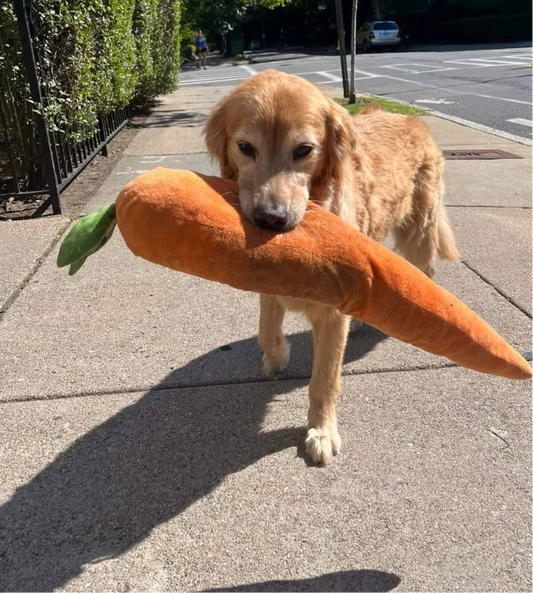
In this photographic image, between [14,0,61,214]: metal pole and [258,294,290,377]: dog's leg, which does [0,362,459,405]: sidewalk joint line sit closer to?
[258,294,290,377]: dog's leg

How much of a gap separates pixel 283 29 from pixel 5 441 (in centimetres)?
6533

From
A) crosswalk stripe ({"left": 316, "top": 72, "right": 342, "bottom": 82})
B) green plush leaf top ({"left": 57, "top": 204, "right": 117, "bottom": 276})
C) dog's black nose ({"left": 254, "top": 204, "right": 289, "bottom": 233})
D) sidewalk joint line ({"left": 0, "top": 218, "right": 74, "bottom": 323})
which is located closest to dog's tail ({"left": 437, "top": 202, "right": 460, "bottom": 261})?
dog's black nose ({"left": 254, "top": 204, "right": 289, "bottom": 233})

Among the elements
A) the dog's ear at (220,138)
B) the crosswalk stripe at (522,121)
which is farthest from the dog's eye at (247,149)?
the crosswalk stripe at (522,121)

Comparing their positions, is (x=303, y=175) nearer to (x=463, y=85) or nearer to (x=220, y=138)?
(x=220, y=138)

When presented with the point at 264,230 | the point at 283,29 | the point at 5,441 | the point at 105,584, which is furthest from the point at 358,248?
the point at 283,29

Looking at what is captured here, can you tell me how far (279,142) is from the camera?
243 centimetres

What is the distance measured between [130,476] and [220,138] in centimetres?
167

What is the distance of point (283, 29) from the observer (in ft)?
198

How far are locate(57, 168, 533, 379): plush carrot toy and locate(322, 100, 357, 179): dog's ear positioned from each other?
1.79 ft

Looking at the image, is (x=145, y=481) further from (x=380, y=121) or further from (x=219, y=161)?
(x=380, y=121)

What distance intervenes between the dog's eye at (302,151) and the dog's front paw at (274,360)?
113 cm

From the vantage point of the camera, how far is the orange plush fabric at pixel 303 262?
1940mm

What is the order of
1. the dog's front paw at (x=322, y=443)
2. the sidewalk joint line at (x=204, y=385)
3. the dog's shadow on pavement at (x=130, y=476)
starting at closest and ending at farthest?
1. the dog's shadow on pavement at (x=130, y=476)
2. the dog's front paw at (x=322, y=443)
3. the sidewalk joint line at (x=204, y=385)

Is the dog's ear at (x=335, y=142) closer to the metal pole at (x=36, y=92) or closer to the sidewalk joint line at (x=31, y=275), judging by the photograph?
the sidewalk joint line at (x=31, y=275)
